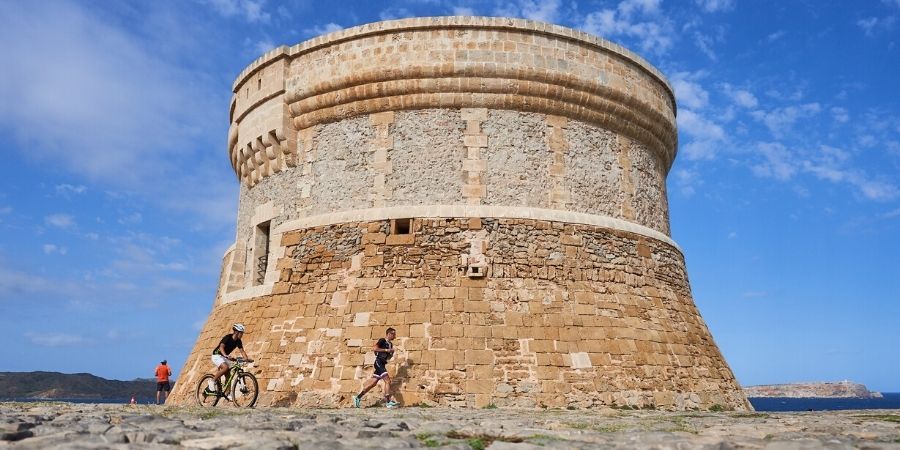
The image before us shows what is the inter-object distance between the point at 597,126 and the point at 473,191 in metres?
2.63

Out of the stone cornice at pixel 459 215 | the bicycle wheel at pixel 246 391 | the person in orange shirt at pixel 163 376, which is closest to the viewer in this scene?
the bicycle wheel at pixel 246 391

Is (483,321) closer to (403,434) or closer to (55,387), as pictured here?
(403,434)

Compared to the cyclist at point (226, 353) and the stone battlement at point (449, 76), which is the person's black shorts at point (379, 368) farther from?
the stone battlement at point (449, 76)

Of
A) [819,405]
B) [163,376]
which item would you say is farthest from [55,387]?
[819,405]

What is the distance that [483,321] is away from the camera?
372 inches

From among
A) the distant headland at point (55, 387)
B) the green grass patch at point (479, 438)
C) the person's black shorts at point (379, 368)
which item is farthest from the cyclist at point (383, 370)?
the distant headland at point (55, 387)

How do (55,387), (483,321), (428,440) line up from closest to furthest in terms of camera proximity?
(428,440) < (483,321) < (55,387)

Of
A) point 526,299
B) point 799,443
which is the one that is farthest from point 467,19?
point 799,443

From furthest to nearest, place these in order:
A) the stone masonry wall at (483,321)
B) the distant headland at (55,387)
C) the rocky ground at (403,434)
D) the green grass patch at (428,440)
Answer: the distant headland at (55,387) < the stone masonry wall at (483,321) < the green grass patch at (428,440) < the rocky ground at (403,434)

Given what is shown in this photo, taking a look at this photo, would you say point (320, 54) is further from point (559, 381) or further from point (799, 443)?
point (799, 443)

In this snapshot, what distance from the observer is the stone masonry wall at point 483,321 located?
9.10 m

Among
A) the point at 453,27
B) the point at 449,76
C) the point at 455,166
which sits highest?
the point at 453,27

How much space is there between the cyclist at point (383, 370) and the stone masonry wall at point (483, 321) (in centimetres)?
30

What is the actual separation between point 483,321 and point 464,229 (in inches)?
57.0
